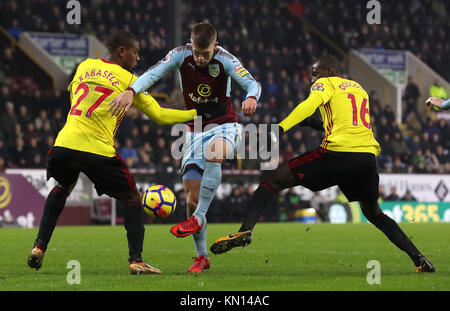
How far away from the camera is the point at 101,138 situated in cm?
Result: 734

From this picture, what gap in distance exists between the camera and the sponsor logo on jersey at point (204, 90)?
7.76 metres

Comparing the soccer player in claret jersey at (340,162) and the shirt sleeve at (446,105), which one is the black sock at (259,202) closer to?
the soccer player in claret jersey at (340,162)

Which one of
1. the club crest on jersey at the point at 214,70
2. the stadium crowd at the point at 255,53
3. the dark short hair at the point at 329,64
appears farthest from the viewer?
the stadium crowd at the point at 255,53

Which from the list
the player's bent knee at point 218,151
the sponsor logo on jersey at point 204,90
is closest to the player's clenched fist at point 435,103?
the player's bent knee at point 218,151

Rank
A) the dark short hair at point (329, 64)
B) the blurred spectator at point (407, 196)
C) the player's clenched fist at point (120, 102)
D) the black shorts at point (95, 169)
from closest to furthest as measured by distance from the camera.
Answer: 1. the player's clenched fist at point (120, 102)
2. the black shorts at point (95, 169)
3. the dark short hair at point (329, 64)
4. the blurred spectator at point (407, 196)

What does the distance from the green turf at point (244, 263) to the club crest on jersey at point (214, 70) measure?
70.9 inches

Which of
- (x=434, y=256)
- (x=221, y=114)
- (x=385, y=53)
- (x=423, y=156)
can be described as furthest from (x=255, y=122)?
(x=221, y=114)

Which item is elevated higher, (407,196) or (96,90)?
(96,90)

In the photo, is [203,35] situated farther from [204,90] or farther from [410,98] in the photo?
[410,98]

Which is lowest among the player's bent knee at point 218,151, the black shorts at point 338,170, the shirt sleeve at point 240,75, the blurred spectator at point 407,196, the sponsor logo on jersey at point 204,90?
the blurred spectator at point 407,196

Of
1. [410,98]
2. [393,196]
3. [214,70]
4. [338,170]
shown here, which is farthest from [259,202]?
[410,98]

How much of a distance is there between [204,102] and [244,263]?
1898mm

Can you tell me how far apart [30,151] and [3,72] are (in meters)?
4.11
